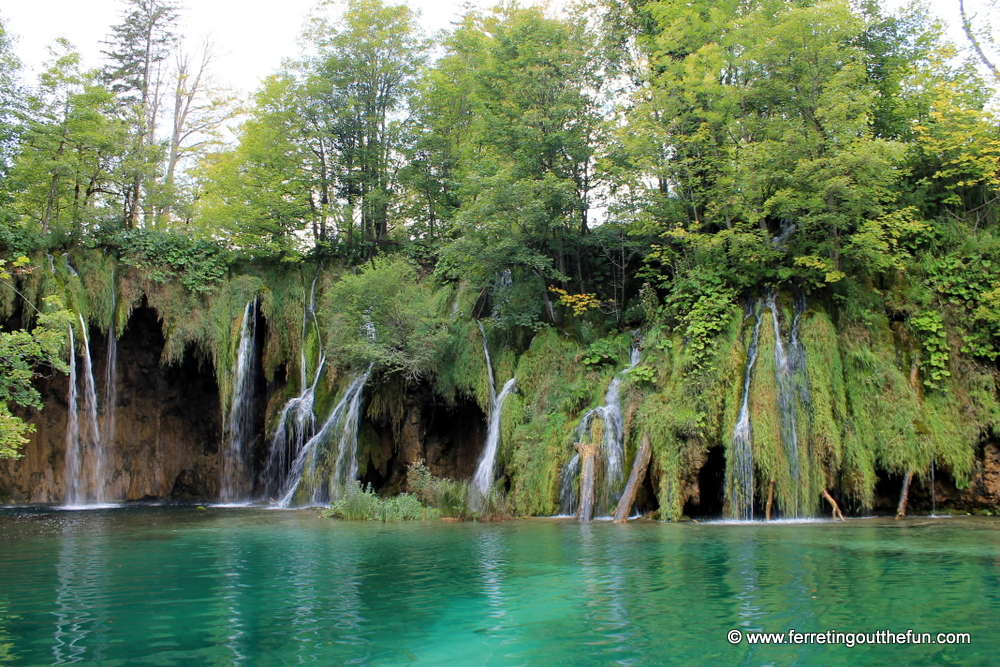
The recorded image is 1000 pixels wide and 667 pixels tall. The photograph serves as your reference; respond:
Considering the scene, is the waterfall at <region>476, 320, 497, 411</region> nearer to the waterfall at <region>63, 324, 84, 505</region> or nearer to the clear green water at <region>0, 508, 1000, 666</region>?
the clear green water at <region>0, 508, 1000, 666</region>

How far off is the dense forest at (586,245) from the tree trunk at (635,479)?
0.20m

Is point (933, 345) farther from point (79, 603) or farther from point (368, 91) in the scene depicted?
point (368, 91)

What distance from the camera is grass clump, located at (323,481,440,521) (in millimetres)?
14617

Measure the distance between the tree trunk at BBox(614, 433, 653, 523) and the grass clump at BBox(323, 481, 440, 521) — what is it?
4033 mm

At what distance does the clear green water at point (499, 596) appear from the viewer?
493 cm

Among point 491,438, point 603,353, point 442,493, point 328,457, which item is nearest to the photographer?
point 442,493

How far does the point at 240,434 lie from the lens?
68.3 feet

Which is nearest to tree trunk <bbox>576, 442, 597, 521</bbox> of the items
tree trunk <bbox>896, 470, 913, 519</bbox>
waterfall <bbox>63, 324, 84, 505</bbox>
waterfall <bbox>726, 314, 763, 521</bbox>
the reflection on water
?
waterfall <bbox>726, 314, 763, 521</bbox>

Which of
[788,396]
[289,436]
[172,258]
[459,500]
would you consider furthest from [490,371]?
[172,258]

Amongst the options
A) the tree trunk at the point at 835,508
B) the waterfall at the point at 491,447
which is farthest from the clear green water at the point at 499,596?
the waterfall at the point at 491,447

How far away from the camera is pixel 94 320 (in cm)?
2038

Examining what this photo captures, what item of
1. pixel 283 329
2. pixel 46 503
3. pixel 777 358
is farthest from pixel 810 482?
pixel 46 503

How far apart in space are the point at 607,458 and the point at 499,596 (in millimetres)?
8245

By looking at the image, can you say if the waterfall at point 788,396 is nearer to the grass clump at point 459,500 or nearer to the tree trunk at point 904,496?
the tree trunk at point 904,496
